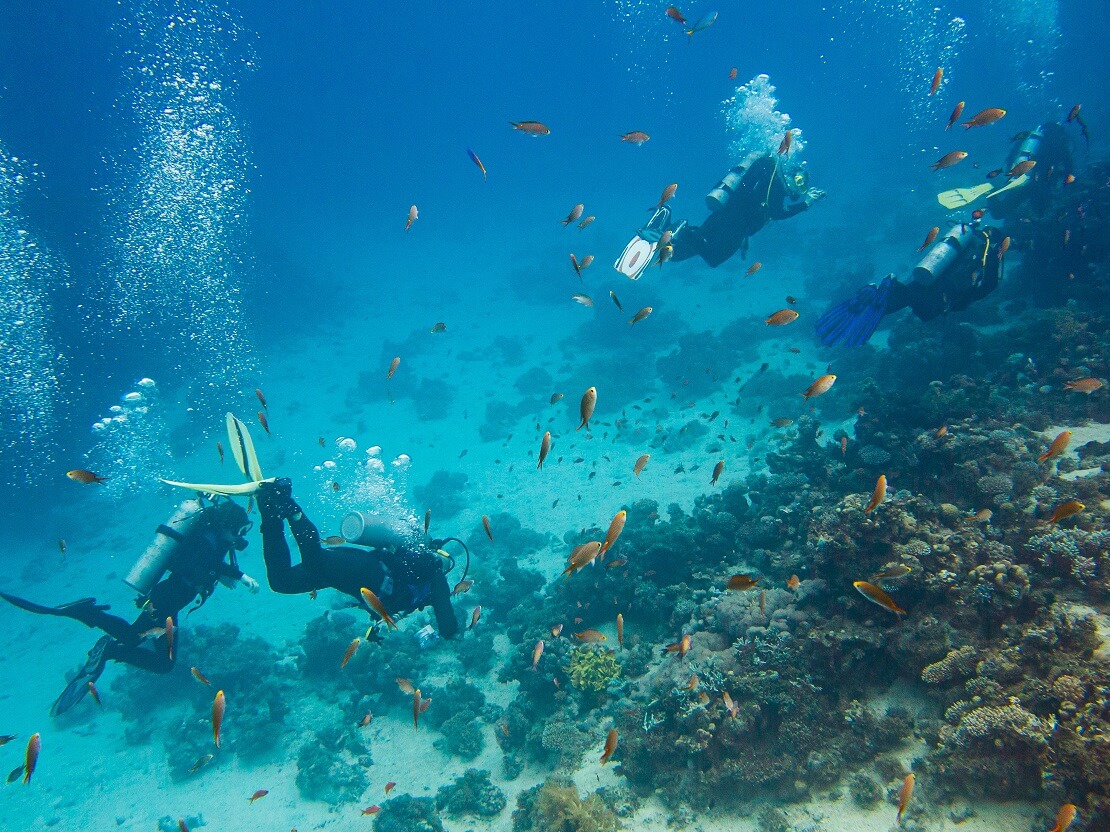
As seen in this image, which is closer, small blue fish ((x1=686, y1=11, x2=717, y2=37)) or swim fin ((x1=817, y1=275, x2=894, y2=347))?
small blue fish ((x1=686, y1=11, x2=717, y2=37))

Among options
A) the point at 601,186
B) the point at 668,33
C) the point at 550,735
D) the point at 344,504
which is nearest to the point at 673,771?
the point at 550,735

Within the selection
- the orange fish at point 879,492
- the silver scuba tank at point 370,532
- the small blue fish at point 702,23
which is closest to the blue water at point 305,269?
the silver scuba tank at point 370,532

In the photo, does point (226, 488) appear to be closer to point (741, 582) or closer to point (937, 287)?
point (741, 582)

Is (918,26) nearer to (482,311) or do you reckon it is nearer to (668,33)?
(668,33)

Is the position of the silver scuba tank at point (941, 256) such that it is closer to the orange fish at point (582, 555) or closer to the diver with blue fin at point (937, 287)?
the diver with blue fin at point (937, 287)

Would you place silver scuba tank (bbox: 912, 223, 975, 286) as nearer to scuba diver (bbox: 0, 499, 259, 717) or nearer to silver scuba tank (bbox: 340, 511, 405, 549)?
silver scuba tank (bbox: 340, 511, 405, 549)

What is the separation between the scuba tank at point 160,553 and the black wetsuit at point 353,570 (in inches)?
131

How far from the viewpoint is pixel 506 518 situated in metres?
15.0

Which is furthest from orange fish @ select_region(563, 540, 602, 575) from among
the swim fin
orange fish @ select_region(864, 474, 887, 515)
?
the swim fin

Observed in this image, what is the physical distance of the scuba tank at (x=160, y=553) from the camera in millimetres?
8734

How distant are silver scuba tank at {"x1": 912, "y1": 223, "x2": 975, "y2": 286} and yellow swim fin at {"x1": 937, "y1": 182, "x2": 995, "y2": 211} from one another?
211 inches

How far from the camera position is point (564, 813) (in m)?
5.35

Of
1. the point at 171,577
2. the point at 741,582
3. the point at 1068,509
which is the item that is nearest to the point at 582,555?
the point at 741,582

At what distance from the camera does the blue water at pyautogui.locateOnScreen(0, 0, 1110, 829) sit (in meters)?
22.6
